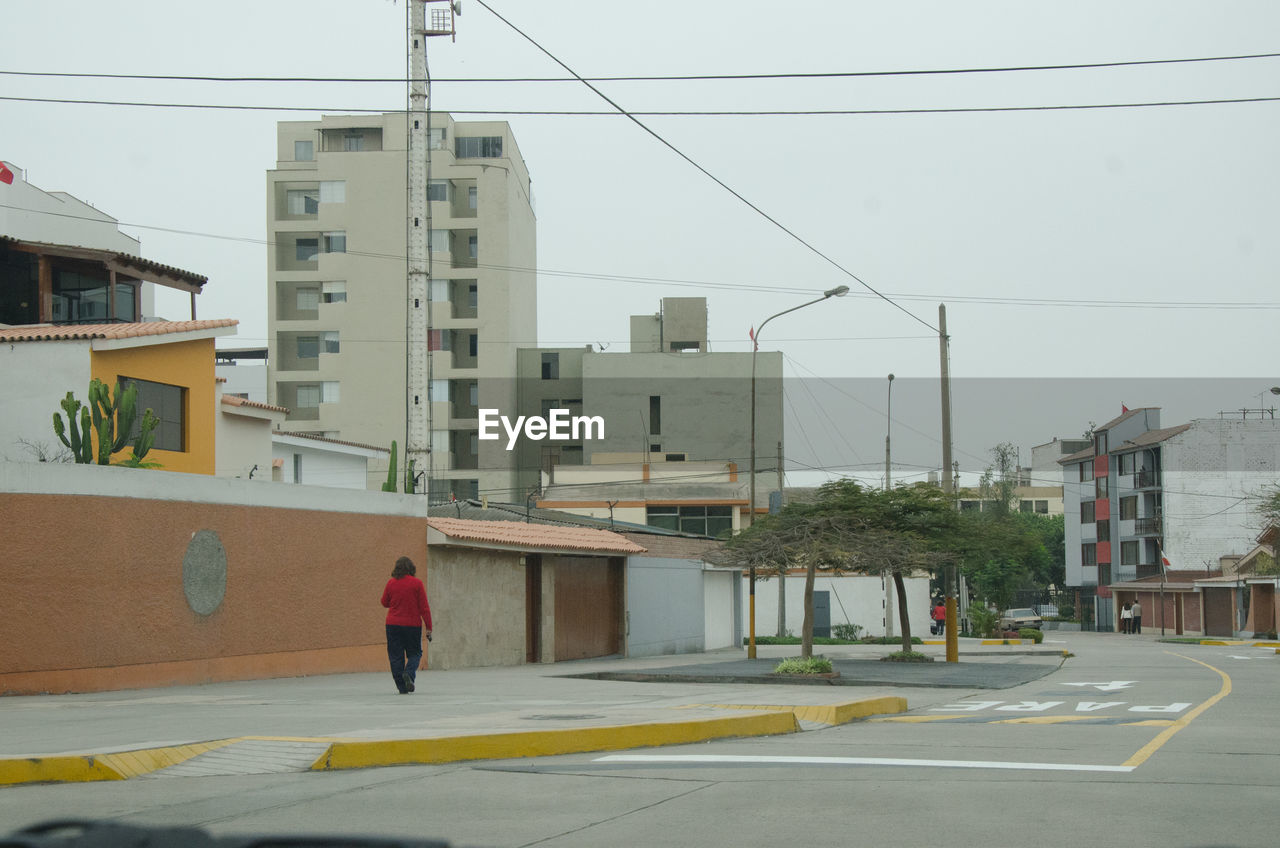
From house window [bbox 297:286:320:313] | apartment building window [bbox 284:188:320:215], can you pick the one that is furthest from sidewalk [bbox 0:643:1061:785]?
apartment building window [bbox 284:188:320:215]

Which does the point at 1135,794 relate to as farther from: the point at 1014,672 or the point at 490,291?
the point at 490,291

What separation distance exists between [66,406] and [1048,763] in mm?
14987

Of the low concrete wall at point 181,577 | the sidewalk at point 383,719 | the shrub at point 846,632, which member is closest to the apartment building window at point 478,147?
the shrub at point 846,632

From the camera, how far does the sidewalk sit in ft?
27.8

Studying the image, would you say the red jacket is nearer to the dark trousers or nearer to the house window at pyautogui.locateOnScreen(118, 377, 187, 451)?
the dark trousers

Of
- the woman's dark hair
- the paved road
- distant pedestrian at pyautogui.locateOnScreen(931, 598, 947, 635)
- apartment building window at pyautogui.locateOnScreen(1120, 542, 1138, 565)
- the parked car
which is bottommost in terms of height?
the parked car

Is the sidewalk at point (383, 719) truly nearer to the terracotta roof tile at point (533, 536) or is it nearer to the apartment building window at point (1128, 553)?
the terracotta roof tile at point (533, 536)

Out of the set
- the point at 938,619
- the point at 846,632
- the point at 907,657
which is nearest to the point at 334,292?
the point at 846,632

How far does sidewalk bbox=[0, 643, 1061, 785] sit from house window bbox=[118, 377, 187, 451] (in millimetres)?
8965

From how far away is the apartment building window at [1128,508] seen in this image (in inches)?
3159

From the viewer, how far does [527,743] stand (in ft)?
30.7

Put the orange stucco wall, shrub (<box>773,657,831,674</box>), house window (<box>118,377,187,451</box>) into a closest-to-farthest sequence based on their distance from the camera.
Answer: the orange stucco wall
shrub (<box>773,657,831,674</box>)
house window (<box>118,377,187,451</box>)

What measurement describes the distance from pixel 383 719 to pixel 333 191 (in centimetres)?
5891

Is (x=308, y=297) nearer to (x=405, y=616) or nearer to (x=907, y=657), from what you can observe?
(x=907, y=657)
